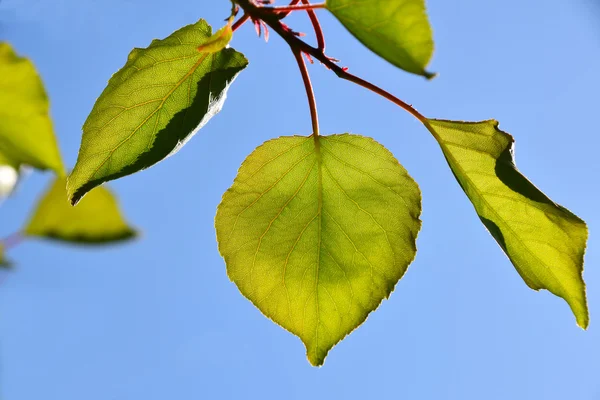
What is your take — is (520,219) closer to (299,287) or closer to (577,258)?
(577,258)

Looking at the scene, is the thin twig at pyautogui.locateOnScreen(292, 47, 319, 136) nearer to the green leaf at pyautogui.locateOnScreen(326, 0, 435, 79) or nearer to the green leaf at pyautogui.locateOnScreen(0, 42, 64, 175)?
the green leaf at pyautogui.locateOnScreen(326, 0, 435, 79)

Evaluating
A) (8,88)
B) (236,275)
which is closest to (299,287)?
(236,275)

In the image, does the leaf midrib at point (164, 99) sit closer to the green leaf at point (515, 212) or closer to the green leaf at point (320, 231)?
the green leaf at point (320, 231)

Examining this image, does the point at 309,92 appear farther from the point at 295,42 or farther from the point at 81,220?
the point at 81,220

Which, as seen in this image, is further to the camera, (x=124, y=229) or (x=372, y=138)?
(x=372, y=138)

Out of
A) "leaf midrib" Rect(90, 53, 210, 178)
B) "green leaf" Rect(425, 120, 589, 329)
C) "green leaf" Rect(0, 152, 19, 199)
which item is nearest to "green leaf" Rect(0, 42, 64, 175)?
"green leaf" Rect(0, 152, 19, 199)

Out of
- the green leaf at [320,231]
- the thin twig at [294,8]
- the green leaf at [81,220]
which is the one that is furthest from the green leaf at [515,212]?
the green leaf at [81,220]
